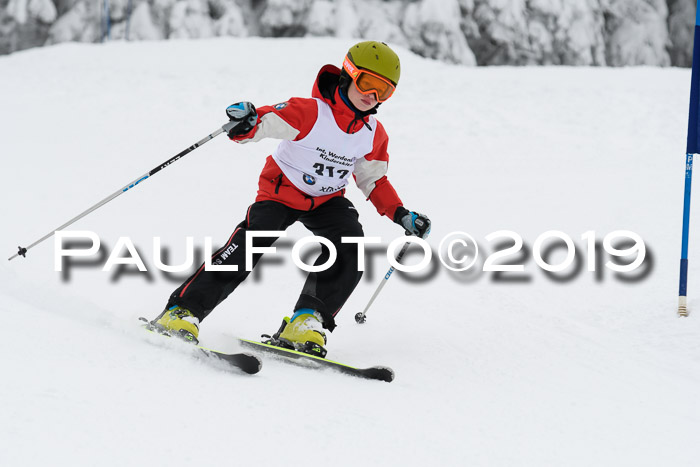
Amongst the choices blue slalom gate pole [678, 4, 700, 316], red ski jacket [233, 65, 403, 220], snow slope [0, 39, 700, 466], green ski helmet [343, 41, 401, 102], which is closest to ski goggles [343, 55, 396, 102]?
green ski helmet [343, 41, 401, 102]

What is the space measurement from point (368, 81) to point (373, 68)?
7 centimetres

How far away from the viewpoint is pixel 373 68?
3.30m

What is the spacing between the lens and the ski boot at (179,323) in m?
2.98

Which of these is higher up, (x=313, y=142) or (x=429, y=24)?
(x=429, y=24)

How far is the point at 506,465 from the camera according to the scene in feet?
6.84

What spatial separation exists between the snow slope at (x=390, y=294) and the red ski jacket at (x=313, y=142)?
0.83 meters

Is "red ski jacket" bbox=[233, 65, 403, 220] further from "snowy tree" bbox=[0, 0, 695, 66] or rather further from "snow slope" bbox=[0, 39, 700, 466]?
"snowy tree" bbox=[0, 0, 695, 66]

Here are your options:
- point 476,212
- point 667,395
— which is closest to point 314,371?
point 667,395

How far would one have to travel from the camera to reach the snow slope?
202 centimetres

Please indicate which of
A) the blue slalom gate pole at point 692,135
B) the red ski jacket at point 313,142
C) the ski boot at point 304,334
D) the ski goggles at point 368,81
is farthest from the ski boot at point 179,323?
the blue slalom gate pole at point 692,135

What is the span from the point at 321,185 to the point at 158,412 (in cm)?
182

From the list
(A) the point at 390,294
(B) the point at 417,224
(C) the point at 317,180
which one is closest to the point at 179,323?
(C) the point at 317,180

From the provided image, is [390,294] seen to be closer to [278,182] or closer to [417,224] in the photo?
[417,224]

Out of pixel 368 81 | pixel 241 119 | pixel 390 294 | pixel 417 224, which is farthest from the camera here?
pixel 390 294
